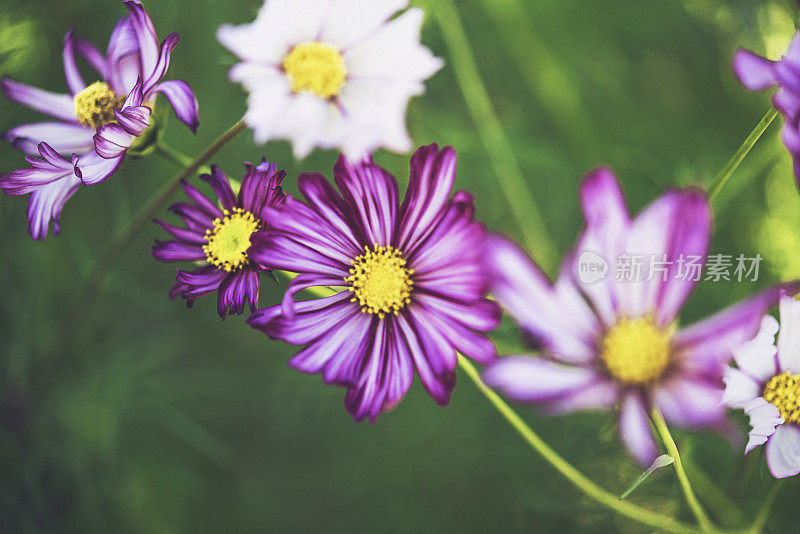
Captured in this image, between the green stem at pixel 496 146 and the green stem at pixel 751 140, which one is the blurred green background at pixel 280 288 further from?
the green stem at pixel 751 140

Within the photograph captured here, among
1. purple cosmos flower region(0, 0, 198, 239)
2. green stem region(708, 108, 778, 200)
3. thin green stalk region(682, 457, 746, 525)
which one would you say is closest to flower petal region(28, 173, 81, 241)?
purple cosmos flower region(0, 0, 198, 239)

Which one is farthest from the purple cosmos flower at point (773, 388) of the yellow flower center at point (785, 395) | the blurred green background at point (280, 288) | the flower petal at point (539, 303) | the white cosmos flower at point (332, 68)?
the blurred green background at point (280, 288)

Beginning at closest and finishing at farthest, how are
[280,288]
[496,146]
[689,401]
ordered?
[689,401] → [496,146] → [280,288]

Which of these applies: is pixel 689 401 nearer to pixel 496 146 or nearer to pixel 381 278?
pixel 381 278

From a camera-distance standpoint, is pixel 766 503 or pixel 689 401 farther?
pixel 766 503

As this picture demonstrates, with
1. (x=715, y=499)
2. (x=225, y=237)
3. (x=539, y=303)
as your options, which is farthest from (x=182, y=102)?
(x=715, y=499)

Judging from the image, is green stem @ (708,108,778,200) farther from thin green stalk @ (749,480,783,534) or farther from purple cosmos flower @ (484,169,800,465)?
thin green stalk @ (749,480,783,534)

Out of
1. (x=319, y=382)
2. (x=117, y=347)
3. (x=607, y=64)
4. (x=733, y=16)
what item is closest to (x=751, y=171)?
(x=733, y=16)
